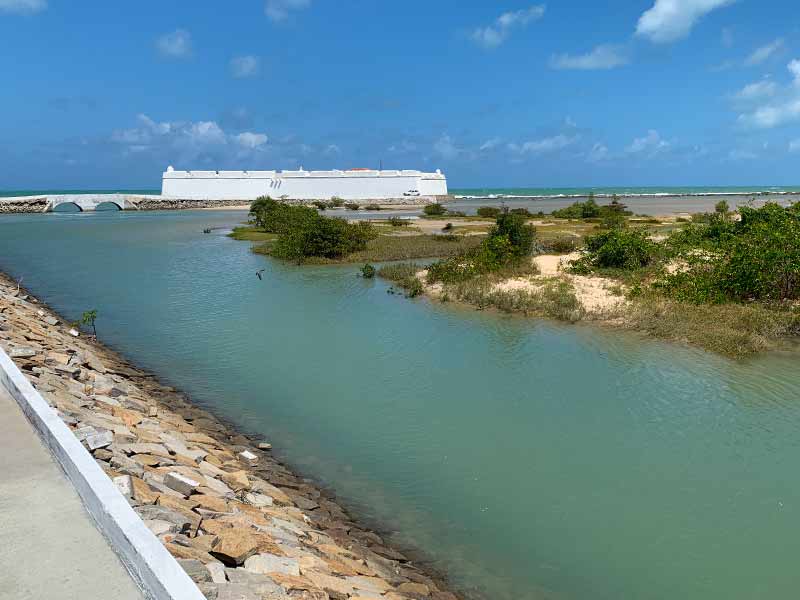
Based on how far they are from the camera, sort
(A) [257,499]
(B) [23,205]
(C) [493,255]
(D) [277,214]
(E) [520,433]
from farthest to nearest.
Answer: (B) [23,205] < (D) [277,214] < (C) [493,255] < (E) [520,433] < (A) [257,499]

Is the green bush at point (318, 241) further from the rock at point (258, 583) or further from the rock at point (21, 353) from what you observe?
the rock at point (258, 583)

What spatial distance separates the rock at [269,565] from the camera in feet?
15.4

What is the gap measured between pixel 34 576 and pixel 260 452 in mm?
4904

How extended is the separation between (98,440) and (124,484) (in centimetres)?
124

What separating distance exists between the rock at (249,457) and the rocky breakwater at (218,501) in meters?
0.01

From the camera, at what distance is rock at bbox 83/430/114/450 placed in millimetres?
6047

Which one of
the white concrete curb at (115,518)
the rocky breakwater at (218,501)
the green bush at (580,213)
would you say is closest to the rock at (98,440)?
the rocky breakwater at (218,501)

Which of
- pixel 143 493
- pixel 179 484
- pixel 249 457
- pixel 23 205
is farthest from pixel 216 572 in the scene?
pixel 23 205

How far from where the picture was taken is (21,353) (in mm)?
9078

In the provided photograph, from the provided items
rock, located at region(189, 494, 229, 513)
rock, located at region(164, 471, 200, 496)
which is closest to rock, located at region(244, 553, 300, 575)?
rock, located at region(189, 494, 229, 513)

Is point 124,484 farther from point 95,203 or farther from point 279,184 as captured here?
point 95,203

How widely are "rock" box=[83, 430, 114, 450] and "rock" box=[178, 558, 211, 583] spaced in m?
2.39

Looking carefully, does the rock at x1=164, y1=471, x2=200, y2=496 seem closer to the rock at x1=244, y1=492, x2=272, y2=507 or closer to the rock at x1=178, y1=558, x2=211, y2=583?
the rock at x1=244, y1=492, x2=272, y2=507

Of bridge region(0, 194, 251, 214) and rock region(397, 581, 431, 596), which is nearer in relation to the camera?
rock region(397, 581, 431, 596)
